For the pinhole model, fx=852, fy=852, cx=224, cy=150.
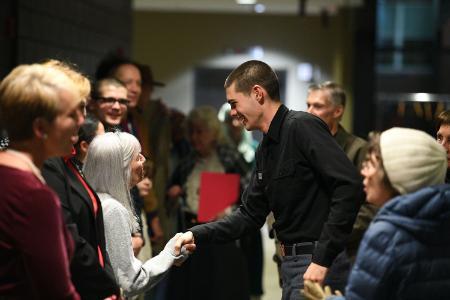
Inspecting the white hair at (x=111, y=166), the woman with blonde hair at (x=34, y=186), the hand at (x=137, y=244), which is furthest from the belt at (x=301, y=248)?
the woman with blonde hair at (x=34, y=186)

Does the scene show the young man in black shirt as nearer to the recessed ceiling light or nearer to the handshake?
the handshake

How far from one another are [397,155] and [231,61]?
36.6 ft

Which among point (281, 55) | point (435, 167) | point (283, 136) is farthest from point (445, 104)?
point (281, 55)

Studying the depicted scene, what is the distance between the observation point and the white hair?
3.24 metres

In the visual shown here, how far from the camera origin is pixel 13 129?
7.29 ft

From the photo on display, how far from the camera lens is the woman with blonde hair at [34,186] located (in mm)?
2123

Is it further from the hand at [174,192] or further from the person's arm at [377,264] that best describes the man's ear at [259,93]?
the hand at [174,192]

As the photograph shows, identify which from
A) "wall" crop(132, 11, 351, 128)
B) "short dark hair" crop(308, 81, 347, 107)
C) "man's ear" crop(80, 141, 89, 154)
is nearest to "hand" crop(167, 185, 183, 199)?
"short dark hair" crop(308, 81, 347, 107)

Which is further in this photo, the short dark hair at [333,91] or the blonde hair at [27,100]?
the short dark hair at [333,91]

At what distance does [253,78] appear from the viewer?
11.4ft

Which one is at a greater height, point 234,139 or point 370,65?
point 370,65

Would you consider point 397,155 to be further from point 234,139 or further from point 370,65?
point 370,65

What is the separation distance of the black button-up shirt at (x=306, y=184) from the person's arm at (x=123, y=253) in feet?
1.43

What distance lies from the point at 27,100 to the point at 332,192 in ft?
4.78
